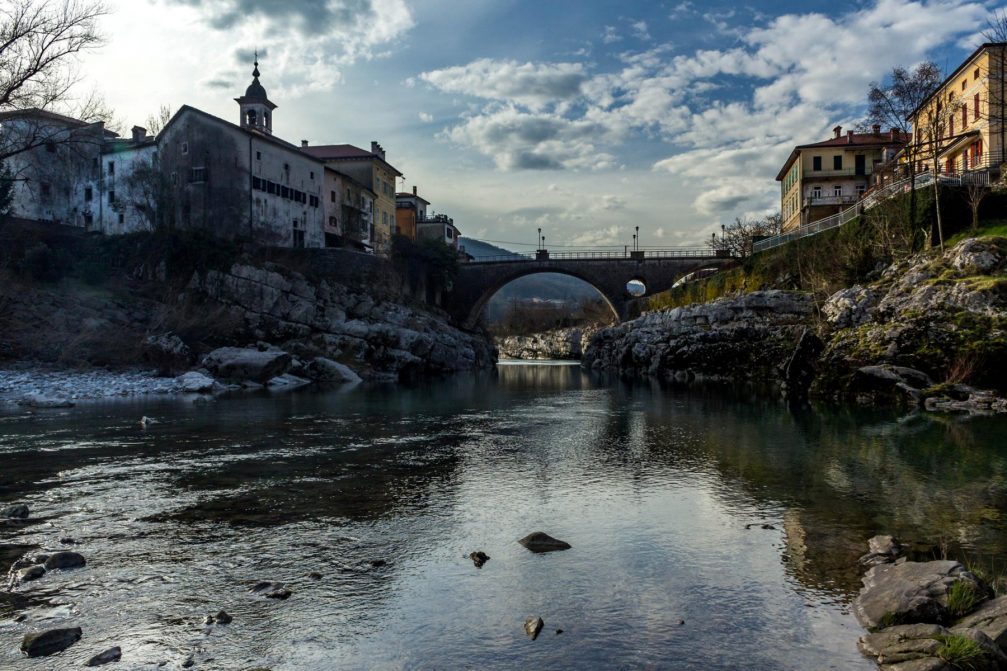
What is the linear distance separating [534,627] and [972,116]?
66.4 meters

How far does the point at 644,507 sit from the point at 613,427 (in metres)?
13.2

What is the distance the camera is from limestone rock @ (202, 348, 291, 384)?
159 feet

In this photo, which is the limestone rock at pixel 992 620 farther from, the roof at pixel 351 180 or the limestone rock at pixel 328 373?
the roof at pixel 351 180

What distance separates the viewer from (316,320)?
6475 cm

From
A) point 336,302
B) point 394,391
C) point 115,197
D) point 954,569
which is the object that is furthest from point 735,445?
point 115,197

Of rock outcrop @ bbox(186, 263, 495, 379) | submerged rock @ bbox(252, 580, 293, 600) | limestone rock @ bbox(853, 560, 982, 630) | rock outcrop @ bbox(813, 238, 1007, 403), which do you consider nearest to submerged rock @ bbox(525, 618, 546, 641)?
submerged rock @ bbox(252, 580, 293, 600)

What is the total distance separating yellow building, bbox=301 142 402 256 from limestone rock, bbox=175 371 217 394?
41.9 m

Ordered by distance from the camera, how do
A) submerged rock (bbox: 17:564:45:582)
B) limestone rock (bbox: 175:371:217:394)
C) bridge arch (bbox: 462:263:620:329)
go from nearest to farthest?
submerged rock (bbox: 17:564:45:582) → limestone rock (bbox: 175:371:217:394) → bridge arch (bbox: 462:263:620:329)

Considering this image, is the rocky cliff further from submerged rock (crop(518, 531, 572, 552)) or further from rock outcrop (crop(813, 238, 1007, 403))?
submerged rock (crop(518, 531, 572, 552))

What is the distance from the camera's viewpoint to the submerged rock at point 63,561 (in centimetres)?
1050

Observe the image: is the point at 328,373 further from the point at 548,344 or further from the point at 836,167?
the point at 548,344

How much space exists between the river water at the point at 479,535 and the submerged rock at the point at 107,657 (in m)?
0.13

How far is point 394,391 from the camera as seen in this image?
4688cm

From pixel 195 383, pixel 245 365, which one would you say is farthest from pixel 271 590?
pixel 245 365
